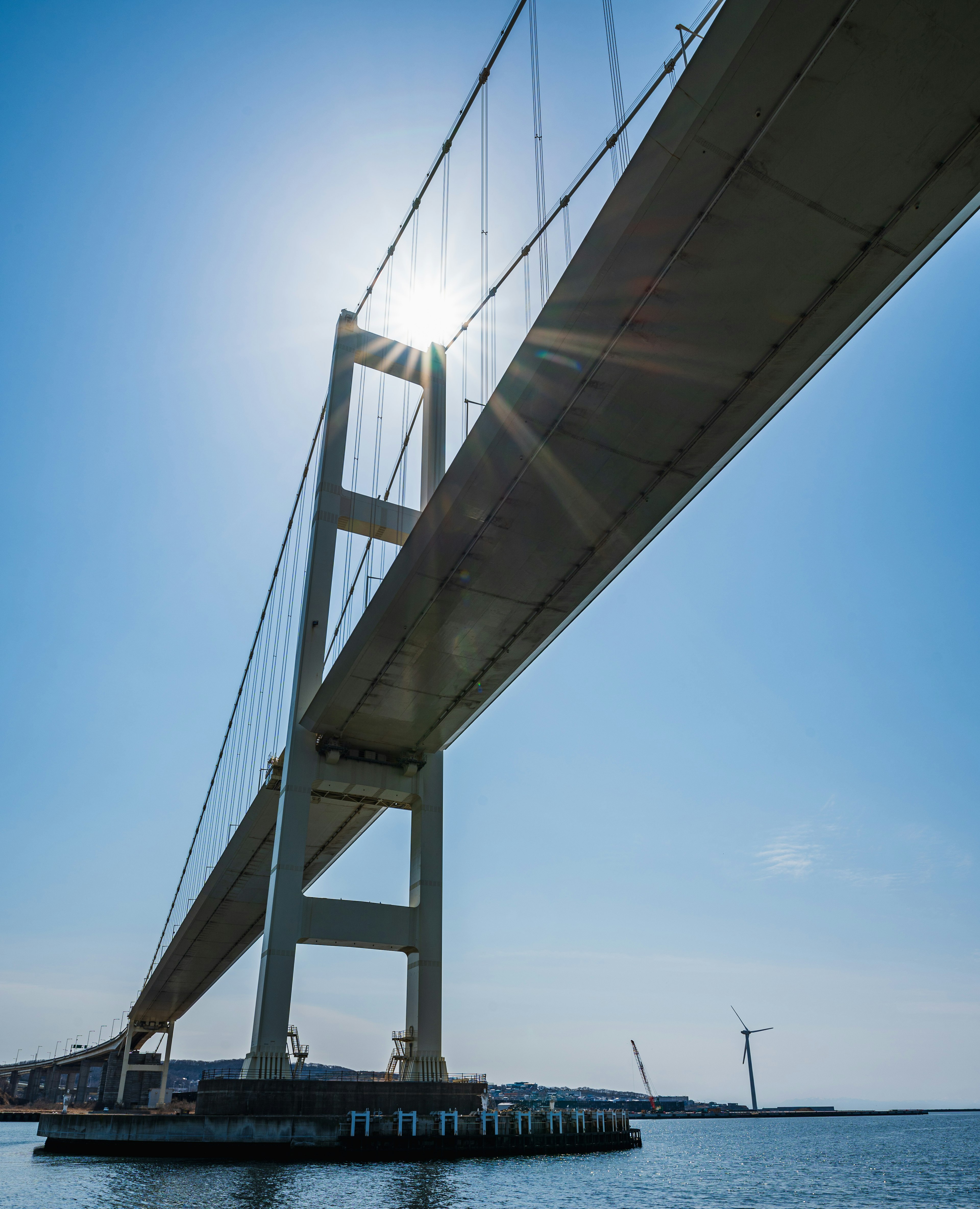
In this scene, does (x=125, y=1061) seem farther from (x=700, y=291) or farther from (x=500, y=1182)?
(x=700, y=291)

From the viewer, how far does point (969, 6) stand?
25.5 feet

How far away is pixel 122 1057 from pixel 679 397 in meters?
70.0

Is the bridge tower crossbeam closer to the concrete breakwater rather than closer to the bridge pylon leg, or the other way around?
the bridge pylon leg

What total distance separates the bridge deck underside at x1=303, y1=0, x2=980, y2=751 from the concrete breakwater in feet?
34.2

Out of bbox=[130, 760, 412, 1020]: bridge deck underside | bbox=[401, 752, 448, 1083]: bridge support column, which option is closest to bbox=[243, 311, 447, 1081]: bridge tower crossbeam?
bbox=[401, 752, 448, 1083]: bridge support column

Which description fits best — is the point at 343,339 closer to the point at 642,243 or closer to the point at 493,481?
the point at 493,481

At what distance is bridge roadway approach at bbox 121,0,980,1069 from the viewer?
8430 mm

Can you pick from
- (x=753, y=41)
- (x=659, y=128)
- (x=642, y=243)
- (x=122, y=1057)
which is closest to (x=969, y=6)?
(x=753, y=41)

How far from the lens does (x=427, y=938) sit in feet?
72.4

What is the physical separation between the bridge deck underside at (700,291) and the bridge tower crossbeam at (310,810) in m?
3.54

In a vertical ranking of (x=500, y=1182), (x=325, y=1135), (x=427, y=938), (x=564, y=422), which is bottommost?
(x=500, y=1182)

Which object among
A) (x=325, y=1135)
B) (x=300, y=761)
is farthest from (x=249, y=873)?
(x=325, y=1135)

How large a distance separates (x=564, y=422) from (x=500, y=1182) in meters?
14.3

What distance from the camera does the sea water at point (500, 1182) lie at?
1370 centimetres
